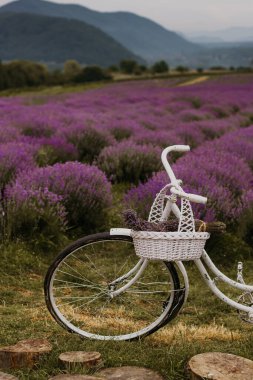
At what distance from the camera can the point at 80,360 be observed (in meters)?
3.33

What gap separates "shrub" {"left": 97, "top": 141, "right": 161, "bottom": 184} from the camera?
34.0 feet

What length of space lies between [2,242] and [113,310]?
2006mm

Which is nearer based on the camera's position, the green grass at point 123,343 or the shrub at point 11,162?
the green grass at point 123,343

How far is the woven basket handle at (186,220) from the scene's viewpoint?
11.7 feet

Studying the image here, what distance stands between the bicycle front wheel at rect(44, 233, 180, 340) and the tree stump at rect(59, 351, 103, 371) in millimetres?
423

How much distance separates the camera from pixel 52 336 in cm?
396

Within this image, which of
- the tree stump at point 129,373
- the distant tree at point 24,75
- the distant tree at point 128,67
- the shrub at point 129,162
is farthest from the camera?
the distant tree at point 128,67

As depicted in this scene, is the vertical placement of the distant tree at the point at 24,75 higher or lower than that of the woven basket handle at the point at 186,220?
higher

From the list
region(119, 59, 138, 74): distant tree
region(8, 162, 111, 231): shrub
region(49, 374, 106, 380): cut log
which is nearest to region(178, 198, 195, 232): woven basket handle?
region(49, 374, 106, 380): cut log

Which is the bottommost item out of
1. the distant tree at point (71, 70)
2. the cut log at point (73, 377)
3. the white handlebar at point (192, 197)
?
the cut log at point (73, 377)

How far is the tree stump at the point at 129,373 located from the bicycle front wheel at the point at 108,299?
1.83 ft

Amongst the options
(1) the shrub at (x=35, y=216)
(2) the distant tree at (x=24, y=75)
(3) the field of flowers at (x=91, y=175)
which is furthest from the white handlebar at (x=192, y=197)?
(2) the distant tree at (x=24, y=75)

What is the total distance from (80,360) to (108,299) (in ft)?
2.24

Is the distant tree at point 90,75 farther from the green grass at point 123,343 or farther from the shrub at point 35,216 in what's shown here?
the green grass at point 123,343
